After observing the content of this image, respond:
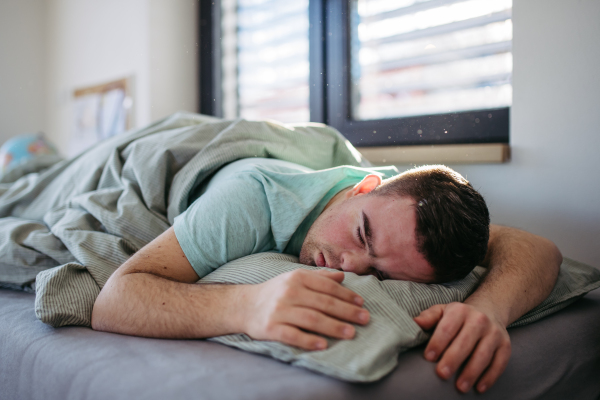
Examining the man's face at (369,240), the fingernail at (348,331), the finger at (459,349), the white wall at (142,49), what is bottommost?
the finger at (459,349)

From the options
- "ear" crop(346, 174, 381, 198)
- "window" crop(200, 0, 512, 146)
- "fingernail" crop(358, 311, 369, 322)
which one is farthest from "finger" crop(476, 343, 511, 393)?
"window" crop(200, 0, 512, 146)

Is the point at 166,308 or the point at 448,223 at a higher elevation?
the point at 448,223

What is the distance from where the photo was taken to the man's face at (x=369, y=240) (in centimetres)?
70

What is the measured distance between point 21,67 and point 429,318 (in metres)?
3.03

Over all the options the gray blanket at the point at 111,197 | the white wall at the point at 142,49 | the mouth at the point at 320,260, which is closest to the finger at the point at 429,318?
the mouth at the point at 320,260

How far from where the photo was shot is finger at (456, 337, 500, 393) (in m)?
0.52

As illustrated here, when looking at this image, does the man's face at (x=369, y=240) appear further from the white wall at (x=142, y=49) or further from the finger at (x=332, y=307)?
the white wall at (x=142, y=49)

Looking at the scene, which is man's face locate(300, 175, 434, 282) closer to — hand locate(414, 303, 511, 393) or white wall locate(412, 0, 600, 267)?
hand locate(414, 303, 511, 393)

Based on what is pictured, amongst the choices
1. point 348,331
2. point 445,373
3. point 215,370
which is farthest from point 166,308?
point 445,373

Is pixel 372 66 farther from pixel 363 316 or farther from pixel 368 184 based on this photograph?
pixel 363 316

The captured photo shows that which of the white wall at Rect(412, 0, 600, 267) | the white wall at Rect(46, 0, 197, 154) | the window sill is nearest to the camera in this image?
the white wall at Rect(412, 0, 600, 267)

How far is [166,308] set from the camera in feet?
2.02

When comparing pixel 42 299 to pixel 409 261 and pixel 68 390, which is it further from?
pixel 409 261

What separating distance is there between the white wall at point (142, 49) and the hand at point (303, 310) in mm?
1874
